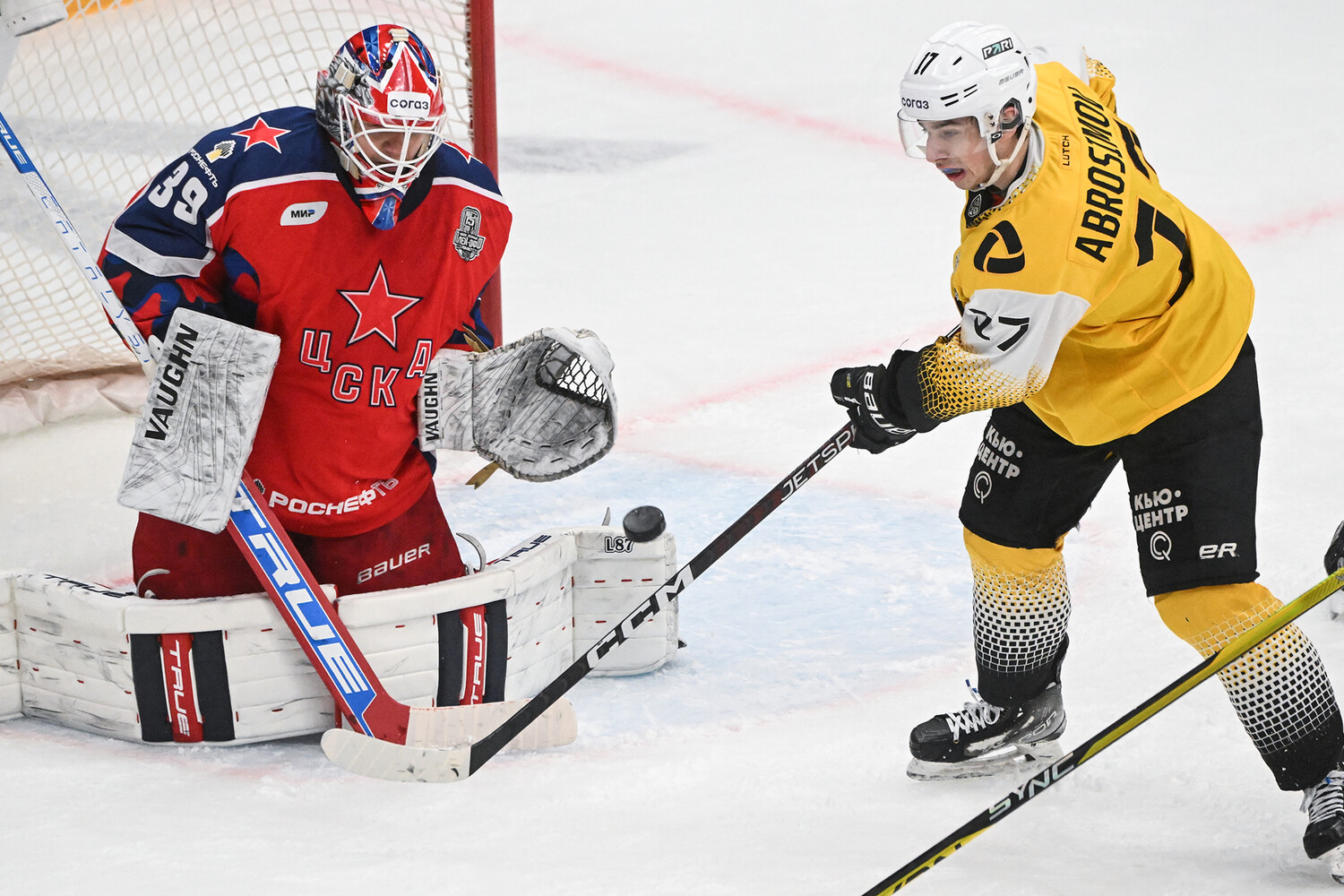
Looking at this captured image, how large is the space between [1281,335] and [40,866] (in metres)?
3.84

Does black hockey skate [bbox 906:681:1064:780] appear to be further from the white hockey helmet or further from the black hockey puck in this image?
the white hockey helmet

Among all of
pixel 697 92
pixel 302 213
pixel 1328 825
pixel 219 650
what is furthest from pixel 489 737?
pixel 697 92

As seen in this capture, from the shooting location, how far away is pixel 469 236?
8.27ft

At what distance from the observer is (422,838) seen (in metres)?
2.18

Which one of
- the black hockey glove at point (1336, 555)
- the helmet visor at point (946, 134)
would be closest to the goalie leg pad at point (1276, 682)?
the black hockey glove at point (1336, 555)

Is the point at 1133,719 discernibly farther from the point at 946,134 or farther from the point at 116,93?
the point at 116,93

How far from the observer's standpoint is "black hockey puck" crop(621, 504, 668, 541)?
9.07 ft

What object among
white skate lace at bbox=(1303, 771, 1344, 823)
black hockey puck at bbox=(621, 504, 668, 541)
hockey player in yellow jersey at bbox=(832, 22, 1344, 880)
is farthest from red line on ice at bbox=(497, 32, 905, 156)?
white skate lace at bbox=(1303, 771, 1344, 823)

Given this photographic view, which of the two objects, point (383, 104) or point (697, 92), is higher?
point (383, 104)

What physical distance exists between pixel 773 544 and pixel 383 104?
Answer: 162 centimetres

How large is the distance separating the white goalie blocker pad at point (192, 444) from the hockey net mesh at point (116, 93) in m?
1.63

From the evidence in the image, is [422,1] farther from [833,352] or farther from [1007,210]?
[1007,210]

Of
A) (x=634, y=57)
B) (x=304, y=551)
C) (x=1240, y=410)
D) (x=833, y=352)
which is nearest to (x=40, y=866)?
(x=304, y=551)

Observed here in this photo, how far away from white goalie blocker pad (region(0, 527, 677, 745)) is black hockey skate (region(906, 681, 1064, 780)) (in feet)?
2.51
